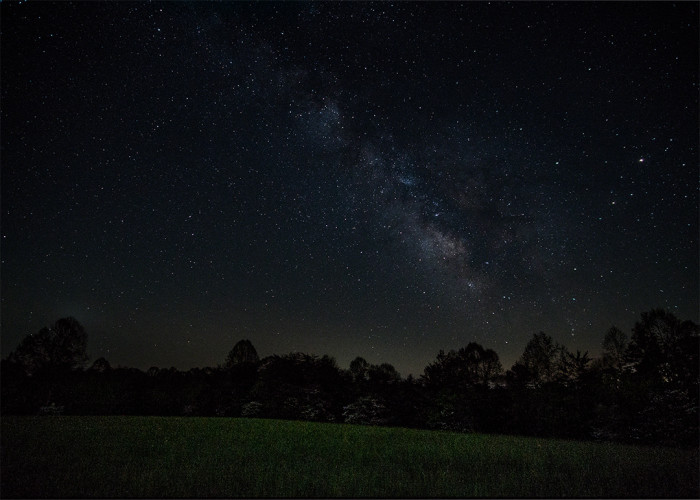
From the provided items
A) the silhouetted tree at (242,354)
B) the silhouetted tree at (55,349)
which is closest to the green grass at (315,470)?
the silhouetted tree at (55,349)

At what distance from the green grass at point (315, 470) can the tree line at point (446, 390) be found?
8459 millimetres

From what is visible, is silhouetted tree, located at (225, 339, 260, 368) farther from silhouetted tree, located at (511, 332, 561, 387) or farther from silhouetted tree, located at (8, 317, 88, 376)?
silhouetted tree, located at (511, 332, 561, 387)

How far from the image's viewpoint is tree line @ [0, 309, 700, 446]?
18.5 meters

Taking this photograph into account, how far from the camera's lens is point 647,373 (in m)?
19.6

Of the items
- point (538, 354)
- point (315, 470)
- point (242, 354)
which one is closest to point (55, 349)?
point (242, 354)

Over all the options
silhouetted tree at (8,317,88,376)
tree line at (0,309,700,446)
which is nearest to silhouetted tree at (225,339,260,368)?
tree line at (0,309,700,446)

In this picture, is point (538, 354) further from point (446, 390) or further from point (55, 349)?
point (55, 349)

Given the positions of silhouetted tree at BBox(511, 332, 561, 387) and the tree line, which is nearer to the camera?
the tree line

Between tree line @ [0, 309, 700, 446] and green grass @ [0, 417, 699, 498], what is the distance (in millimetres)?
8459

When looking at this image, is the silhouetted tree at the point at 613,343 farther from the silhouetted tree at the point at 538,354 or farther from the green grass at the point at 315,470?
the green grass at the point at 315,470

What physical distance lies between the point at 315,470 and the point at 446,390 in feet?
72.6

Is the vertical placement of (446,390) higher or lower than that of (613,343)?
lower

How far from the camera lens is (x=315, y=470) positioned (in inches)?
348

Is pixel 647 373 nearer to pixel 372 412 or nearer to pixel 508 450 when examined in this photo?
pixel 508 450
